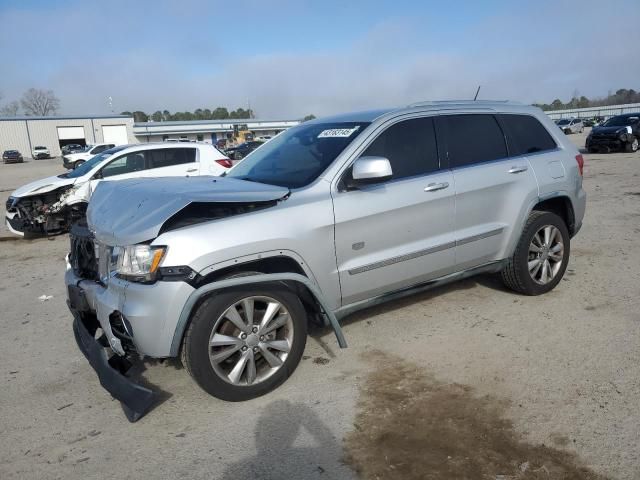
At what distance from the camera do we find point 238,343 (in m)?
2.96

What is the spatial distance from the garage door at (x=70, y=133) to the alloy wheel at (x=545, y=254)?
246 feet

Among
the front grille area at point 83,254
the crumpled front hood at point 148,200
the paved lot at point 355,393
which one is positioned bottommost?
the paved lot at point 355,393

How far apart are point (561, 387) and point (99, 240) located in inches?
123

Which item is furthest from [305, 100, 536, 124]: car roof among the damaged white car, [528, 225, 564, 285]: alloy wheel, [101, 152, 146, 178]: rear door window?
[101, 152, 146, 178]: rear door window

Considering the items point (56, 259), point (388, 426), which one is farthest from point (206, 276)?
point (56, 259)

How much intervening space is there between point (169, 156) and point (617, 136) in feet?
62.2

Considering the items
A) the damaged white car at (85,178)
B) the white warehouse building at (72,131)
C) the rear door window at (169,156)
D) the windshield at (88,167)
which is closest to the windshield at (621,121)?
the damaged white car at (85,178)

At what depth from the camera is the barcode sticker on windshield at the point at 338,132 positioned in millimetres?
3683

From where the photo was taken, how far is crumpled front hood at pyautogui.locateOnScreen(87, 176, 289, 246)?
9.06ft

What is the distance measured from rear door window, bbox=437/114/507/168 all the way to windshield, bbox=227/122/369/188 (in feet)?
2.71

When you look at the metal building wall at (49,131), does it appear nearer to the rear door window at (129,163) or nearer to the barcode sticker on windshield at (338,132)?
the rear door window at (129,163)

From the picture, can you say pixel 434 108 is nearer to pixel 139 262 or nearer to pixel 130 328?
pixel 139 262

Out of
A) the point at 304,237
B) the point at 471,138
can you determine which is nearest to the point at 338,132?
the point at 304,237

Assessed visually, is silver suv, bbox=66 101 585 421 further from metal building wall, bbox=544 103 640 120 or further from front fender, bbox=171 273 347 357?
metal building wall, bbox=544 103 640 120
